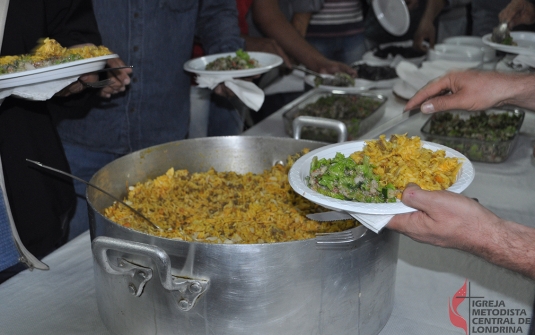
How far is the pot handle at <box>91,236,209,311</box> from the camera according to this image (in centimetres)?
85

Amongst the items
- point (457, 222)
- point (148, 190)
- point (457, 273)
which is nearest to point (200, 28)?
point (148, 190)

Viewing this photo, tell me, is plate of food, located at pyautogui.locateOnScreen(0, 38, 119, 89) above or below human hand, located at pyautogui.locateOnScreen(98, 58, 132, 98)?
above

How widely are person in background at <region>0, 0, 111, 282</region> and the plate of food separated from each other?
0.39 feet

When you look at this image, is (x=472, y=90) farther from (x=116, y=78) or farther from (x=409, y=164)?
(x=116, y=78)

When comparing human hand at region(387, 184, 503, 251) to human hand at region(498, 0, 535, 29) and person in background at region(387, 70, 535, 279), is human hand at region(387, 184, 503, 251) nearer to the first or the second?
person in background at region(387, 70, 535, 279)

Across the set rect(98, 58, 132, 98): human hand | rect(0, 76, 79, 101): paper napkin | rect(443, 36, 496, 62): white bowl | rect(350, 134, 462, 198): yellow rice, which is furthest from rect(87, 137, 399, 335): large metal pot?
rect(443, 36, 496, 62): white bowl

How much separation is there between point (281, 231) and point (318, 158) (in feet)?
0.61

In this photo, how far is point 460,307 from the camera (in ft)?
3.92

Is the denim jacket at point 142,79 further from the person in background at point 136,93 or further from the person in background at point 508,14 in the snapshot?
the person in background at point 508,14

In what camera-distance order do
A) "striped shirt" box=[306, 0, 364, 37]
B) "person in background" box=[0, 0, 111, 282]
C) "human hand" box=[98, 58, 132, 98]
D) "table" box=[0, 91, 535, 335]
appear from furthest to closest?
"striped shirt" box=[306, 0, 364, 37] → "human hand" box=[98, 58, 132, 98] → "person in background" box=[0, 0, 111, 282] → "table" box=[0, 91, 535, 335]

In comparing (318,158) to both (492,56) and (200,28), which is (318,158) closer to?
(200,28)

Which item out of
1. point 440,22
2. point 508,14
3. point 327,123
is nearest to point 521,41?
point 508,14

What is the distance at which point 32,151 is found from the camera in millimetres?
1525
